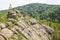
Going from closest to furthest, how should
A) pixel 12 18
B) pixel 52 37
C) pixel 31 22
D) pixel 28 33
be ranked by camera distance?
pixel 28 33
pixel 12 18
pixel 31 22
pixel 52 37

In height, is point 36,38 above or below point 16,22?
below

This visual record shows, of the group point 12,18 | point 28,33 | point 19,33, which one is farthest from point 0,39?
point 12,18

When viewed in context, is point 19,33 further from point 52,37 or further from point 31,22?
point 52,37

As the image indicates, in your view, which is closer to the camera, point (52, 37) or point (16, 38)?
point (16, 38)

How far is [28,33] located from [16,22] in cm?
678

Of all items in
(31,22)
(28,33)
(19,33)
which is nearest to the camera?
(19,33)

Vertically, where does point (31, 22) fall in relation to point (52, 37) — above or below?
above

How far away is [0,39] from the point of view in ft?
185

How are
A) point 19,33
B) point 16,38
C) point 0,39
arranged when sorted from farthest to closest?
1. point 19,33
2. point 16,38
3. point 0,39

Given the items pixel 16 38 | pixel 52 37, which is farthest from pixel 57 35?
pixel 16 38

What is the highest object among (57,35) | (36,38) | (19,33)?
(19,33)

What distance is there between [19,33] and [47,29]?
32.3 metres

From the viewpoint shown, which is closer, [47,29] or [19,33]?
[19,33]

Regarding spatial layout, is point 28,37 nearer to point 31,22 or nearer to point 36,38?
point 36,38
